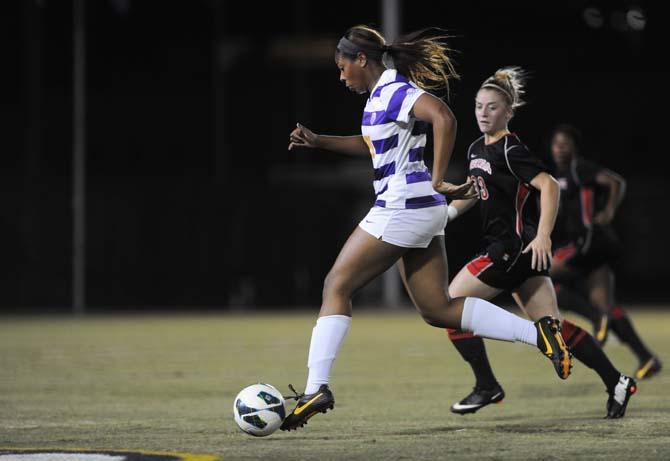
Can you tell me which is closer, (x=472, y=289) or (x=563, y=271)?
(x=472, y=289)

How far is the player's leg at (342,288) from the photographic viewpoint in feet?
23.2

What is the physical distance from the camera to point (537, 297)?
796 centimetres

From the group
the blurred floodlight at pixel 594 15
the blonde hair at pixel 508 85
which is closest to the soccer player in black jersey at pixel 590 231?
the blurred floodlight at pixel 594 15

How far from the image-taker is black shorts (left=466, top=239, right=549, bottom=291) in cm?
793

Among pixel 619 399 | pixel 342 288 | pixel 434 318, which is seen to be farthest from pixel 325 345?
pixel 619 399

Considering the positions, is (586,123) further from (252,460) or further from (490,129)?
(252,460)

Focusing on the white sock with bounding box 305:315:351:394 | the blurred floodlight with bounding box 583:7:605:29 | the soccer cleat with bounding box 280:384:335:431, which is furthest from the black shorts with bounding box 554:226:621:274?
the soccer cleat with bounding box 280:384:335:431

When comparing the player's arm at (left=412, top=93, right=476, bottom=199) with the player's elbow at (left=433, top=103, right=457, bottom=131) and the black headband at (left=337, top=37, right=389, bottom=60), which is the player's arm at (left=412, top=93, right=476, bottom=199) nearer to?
the player's elbow at (left=433, top=103, right=457, bottom=131)

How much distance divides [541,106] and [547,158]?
2359 mm

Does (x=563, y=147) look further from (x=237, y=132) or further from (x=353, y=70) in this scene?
(x=237, y=132)

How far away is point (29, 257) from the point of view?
27.6 m

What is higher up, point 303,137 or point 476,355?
point 303,137

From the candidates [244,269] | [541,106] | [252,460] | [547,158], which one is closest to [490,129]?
[252,460]

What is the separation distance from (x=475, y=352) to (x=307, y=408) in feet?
5.81
